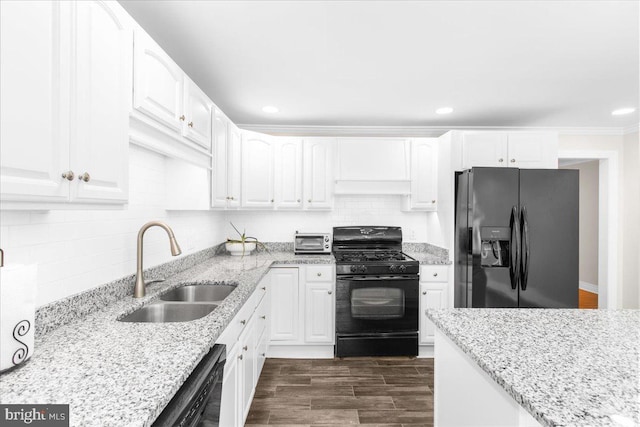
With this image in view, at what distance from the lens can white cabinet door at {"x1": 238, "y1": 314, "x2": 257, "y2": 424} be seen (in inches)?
76.5

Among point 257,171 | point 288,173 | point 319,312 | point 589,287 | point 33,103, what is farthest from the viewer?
point 589,287

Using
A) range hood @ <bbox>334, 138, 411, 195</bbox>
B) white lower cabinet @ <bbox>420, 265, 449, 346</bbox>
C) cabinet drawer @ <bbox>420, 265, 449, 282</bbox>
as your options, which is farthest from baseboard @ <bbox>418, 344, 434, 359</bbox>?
range hood @ <bbox>334, 138, 411, 195</bbox>

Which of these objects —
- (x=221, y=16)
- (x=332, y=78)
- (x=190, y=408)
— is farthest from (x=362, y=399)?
(x=221, y=16)

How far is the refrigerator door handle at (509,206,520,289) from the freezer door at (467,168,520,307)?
0.02m

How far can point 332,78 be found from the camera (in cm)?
252

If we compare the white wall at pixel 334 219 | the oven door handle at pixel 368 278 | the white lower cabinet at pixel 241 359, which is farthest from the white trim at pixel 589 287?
the white lower cabinet at pixel 241 359

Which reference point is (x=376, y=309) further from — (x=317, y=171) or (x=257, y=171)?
(x=257, y=171)

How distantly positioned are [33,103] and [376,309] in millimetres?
2910

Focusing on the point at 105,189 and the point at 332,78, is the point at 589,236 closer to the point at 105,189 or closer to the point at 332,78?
the point at 332,78

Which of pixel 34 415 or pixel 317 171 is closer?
pixel 34 415

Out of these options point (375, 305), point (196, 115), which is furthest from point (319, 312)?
point (196, 115)

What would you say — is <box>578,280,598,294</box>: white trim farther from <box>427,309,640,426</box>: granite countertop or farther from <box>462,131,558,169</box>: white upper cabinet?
<box>427,309,640,426</box>: granite countertop

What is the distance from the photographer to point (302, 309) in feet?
10.6

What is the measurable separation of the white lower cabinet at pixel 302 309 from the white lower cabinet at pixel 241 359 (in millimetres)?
592
